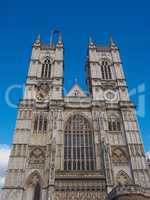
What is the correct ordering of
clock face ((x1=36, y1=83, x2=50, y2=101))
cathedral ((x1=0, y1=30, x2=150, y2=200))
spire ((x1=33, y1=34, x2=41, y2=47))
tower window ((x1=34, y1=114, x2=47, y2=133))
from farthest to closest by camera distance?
spire ((x1=33, y1=34, x2=41, y2=47))
clock face ((x1=36, y1=83, x2=50, y2=101))
tower window ((x1=34, y1=114, x2=47, y2=133))
cathedral ((x1=0, y1=30, x2=150, y2=200))

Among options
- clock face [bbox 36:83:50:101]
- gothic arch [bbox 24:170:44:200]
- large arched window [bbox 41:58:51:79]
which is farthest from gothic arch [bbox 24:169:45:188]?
large arched window [bbox 41:58:51:79]

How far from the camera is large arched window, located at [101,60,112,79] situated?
109 ft

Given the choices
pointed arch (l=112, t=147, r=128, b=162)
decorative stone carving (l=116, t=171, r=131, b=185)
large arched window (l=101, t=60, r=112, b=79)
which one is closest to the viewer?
decorative stone carving (l=116, t=171, r=131, b=185)

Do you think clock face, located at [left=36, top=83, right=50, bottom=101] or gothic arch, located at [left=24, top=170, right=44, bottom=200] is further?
clock face, located at [left=36, top=83, right=50, bottom=101]

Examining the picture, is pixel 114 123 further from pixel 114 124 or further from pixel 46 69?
pixel 46 69

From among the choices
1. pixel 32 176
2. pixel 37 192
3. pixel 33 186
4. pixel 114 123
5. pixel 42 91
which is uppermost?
pixel 42 91

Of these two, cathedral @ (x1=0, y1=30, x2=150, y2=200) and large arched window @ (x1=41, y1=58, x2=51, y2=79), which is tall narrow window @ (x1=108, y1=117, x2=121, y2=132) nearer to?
cathedral @ (x1=0, y1=30, x2=150, y2=200)

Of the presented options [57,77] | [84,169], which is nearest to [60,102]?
[57,77]

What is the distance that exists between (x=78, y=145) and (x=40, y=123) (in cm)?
545

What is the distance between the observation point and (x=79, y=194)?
21031mm

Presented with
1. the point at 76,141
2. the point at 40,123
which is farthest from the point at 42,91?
the point at 76,141

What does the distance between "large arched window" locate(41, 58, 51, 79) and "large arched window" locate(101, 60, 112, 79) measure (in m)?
8.18

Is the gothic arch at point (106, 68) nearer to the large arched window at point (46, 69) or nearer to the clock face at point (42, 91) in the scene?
the large arched window at point (46, 69)

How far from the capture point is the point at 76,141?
25875 millimetres
